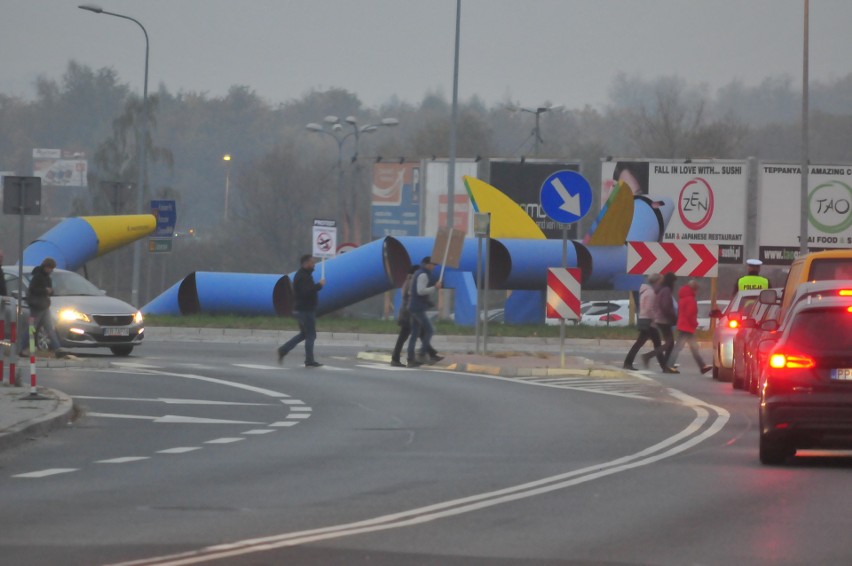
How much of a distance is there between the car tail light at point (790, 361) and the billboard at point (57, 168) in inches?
4710

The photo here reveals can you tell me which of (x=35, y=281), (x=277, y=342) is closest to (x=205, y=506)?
(x=35, y=281)

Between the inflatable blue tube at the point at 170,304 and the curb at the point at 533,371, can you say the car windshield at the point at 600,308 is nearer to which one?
the inflatable blue tube at the point at 170,304

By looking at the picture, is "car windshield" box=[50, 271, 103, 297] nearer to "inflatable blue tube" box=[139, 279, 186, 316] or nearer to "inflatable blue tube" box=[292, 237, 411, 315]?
"inflatable blue tube" box=[292, 237, 411, 315]

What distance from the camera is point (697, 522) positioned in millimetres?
9984

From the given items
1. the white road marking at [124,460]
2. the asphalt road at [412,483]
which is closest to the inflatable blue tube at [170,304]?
the asphalt road at [412,483]

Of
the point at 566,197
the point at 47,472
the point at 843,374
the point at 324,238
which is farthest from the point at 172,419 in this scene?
the point at 324,238

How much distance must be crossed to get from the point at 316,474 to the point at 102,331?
1750 cm

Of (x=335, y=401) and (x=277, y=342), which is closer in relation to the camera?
(x=335, y=401)

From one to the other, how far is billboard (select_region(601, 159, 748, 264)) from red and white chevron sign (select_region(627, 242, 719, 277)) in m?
29.9

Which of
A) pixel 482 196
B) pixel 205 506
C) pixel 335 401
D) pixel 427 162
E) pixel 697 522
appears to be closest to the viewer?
pixel 697 522

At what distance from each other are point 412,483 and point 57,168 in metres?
127

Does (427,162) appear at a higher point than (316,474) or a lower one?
higher

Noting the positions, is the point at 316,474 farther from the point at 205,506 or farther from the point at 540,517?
the point at 540,517

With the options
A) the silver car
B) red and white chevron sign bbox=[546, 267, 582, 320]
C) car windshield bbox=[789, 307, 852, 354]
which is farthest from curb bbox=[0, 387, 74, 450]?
the silver car
